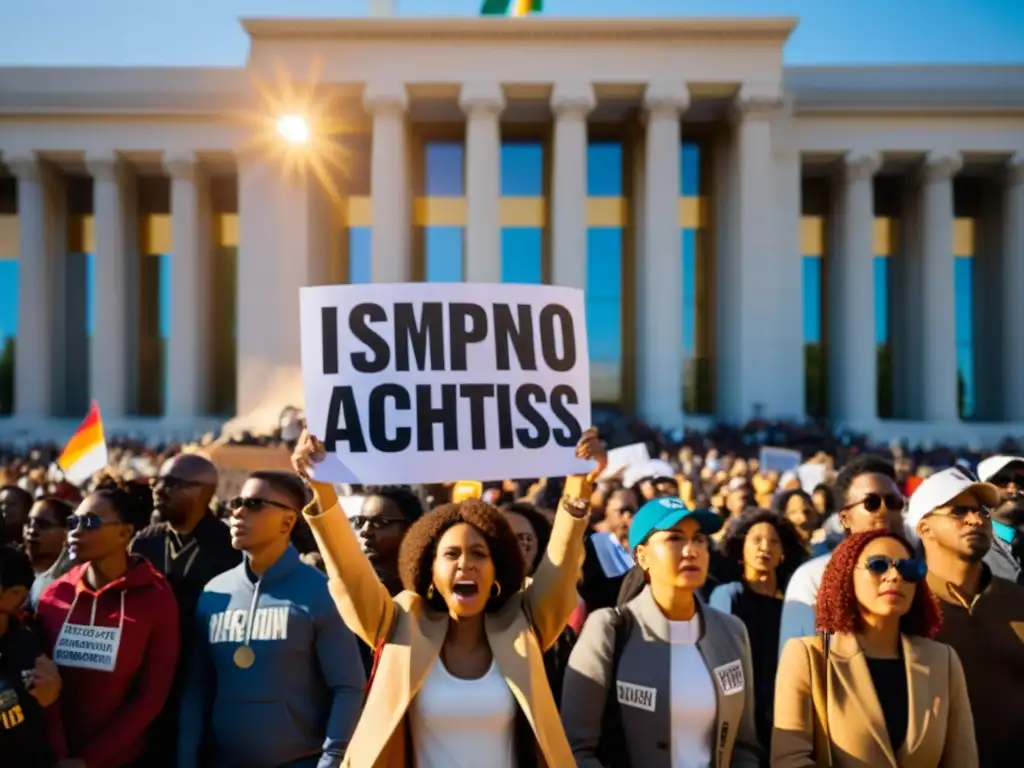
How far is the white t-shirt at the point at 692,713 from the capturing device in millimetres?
3531

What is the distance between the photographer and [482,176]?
30469mm

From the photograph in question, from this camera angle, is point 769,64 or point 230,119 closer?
point 769,64

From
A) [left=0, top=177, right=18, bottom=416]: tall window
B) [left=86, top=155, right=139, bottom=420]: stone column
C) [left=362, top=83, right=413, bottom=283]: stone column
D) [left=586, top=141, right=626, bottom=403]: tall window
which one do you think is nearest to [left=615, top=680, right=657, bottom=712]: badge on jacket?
[left=362, top=83, right=413, bottom=283]: stone column

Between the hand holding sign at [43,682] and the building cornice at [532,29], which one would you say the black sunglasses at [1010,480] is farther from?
the building cornice at [532,29]

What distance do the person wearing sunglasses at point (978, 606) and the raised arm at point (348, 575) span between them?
2688 mm

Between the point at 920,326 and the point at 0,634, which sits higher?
the point at 920,326

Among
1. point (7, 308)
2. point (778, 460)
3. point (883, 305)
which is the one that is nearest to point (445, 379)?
point (778, 460)

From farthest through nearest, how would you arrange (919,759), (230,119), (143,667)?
1. (230,119)
2. (143,667)
3. (919,759)

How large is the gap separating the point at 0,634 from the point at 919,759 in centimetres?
367

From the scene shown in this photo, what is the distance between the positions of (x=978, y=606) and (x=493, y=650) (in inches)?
97.2

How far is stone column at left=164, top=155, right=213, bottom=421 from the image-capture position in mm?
33156

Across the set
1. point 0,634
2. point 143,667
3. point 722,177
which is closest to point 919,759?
point 143,667

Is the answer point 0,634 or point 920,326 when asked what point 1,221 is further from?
point 0,634

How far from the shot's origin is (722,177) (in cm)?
3356
